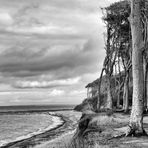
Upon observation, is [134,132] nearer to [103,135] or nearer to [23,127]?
[103,135]

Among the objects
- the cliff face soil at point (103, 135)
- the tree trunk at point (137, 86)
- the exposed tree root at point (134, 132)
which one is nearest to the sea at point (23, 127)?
the cliff face soil at point (103, 135)

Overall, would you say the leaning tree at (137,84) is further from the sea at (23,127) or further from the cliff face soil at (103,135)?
the sea at (23,127)

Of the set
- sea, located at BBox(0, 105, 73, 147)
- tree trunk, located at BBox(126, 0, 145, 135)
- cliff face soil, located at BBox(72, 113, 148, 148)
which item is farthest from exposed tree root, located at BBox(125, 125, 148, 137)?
sea, located at BBox(0, 105, 73, 147)

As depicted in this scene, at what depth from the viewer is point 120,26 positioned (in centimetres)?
3406

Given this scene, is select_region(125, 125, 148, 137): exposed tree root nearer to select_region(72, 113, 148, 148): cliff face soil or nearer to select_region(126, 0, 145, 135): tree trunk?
select_region(126, 0, 145, 135): tree trunk

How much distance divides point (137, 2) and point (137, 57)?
10.0ft

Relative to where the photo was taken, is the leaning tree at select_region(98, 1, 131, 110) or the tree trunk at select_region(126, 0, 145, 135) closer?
the tree trunk at select_region(126, 0, 145, 135)

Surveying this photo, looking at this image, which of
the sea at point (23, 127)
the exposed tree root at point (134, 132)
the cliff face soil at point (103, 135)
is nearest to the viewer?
the cliff face soil at point (103, 135)

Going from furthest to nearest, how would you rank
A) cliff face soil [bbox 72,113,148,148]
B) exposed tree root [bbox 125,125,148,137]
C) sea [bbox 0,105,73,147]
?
sea [bbox 0,105,73,147], exposed tree root [bbox 125,125,148,137], cliff face soil [bbox 72,113,148,148]

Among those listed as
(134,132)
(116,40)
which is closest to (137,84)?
(134,132)

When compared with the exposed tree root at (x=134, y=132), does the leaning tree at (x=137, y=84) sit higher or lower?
higher

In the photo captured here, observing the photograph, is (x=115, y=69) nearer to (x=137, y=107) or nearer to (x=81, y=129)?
(x=81, y=129)

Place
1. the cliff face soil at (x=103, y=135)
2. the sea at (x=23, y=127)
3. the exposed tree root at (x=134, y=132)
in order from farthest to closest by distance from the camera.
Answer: the sea at (x=23, y=127) → the exposed tree root at (x=134, y=132) → the cliff face soil at (x=103, y=135)

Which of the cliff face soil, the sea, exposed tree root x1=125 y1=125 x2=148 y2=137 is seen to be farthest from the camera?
the sea
